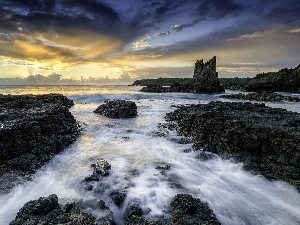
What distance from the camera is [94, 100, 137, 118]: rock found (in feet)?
57.0

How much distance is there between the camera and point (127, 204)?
18.3 ft

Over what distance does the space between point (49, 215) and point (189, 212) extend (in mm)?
2781

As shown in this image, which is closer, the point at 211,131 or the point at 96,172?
the point at 96,172

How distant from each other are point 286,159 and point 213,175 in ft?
7.33

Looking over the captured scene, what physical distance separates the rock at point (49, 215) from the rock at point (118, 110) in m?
12.5

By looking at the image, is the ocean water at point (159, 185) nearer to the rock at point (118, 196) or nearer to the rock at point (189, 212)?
the rock at point (118, 196)

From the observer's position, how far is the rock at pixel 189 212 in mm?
4555

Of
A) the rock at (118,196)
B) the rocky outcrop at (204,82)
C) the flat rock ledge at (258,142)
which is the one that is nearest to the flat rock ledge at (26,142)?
the rock at (118,196)

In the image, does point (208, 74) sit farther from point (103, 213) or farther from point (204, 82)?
point (103, 213)

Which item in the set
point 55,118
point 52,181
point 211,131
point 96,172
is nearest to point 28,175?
point 52,181

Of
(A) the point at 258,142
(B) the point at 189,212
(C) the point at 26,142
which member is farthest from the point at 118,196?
(A) the point at 258,142

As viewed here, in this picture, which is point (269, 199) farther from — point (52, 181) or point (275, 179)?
point (52, 181)

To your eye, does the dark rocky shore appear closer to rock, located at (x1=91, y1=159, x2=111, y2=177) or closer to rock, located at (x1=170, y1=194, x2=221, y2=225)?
rock, located at (x1=170, y1=194, x2=221, y2=225)

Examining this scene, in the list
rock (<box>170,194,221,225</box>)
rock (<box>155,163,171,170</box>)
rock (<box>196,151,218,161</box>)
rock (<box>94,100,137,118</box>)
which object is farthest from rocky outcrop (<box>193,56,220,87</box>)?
rock (<box>170,194,221,225</box>)
